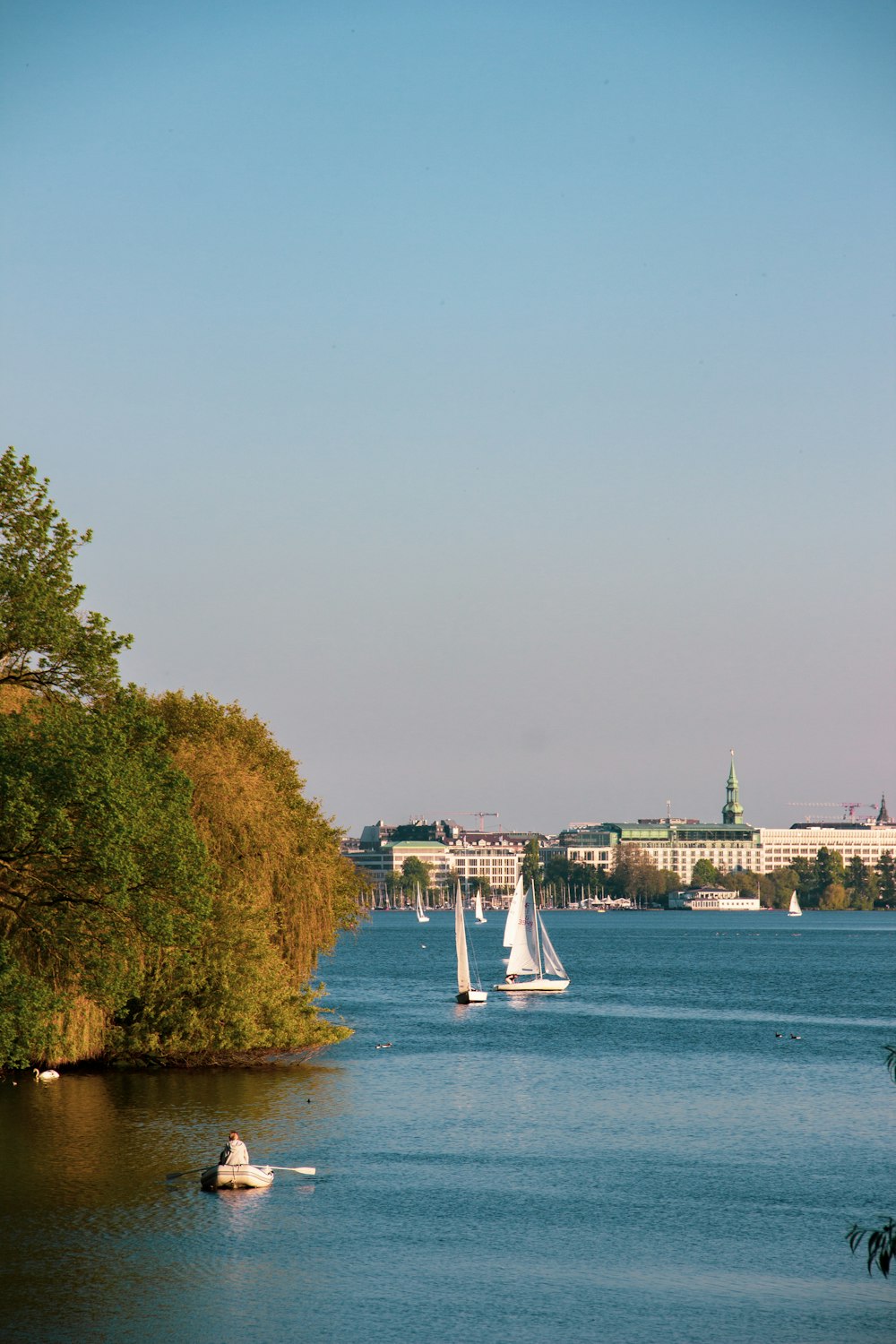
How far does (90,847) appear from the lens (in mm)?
45125

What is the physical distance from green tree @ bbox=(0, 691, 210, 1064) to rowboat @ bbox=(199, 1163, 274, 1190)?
6213 millimetres

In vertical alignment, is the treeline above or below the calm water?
above

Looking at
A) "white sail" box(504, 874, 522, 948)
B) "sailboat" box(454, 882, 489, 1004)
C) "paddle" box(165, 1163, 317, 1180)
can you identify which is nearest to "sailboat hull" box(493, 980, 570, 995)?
"white sail" box(504, 874, 522, 948)

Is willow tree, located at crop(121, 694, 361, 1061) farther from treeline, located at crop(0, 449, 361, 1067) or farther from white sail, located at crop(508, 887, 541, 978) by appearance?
white sail, located at crop(508, 887, 541, 978)

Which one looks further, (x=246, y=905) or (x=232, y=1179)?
(x=246, y=905)

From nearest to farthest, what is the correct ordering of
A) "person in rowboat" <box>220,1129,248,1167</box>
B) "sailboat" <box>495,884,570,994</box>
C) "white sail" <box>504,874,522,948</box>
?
1. "person in rowboat" <box>220,1129,248,1167</box>
2. "white sail" <box>504,874,522,948</box>
3. "sailboat" <box>495,884,570,994</box>

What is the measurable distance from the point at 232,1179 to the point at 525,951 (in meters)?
85.4

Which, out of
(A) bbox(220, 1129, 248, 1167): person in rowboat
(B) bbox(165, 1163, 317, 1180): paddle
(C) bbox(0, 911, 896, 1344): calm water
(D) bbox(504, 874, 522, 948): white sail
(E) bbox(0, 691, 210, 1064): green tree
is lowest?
(C) bbox(0, 911, 896, 1344): calm water

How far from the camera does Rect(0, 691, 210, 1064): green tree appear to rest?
4453 cm

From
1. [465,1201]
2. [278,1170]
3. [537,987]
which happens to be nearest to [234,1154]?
[278,1170]

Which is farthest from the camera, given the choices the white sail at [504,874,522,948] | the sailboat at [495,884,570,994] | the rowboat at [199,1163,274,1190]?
the sailboat at [495,884,570,994]

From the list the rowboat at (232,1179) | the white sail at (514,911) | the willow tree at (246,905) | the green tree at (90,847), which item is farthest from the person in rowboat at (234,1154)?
the white sail at (514,911)

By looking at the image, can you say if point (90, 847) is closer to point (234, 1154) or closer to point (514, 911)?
point (234, 1154)

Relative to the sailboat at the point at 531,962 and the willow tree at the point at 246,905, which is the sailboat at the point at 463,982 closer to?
the sailboat at the point at 531,962
